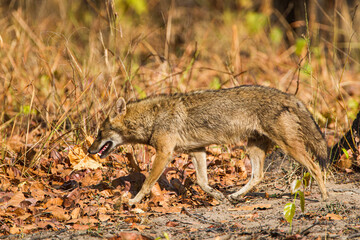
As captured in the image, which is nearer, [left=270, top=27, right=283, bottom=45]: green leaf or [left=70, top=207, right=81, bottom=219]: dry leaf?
[left=70, top=207, right=81, bottom=219]: dry leaf

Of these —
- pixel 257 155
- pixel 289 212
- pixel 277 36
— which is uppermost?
pixel 277 36

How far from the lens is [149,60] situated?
43.7 feet

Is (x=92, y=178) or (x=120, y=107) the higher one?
(x=120, y=107)

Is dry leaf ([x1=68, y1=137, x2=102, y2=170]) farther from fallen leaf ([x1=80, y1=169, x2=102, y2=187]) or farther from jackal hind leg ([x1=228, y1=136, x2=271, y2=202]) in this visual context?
jackal hind leg ([x1=228, y1=136, x2=271, y2=202])

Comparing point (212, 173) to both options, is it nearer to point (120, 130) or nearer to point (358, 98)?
point (120, 130)

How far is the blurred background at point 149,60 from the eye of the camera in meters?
6.93

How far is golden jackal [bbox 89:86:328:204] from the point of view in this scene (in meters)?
5.66

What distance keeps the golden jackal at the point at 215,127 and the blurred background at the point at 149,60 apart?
22.3 inches

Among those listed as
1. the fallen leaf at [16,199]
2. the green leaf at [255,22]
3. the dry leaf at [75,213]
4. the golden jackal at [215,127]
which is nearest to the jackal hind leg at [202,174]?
the golden jackal at [215,127]

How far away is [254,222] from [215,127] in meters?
1.67

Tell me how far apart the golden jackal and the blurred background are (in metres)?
0.57

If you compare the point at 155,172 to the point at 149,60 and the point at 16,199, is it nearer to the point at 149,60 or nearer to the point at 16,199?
the point at 16,199

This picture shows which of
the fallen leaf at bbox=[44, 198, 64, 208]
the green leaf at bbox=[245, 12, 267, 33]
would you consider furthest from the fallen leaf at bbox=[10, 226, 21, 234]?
Answer: the green leaf at bbox=[245, 12, 267, 33]

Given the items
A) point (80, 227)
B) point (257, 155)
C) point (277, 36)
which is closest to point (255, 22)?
point (277, 36)
